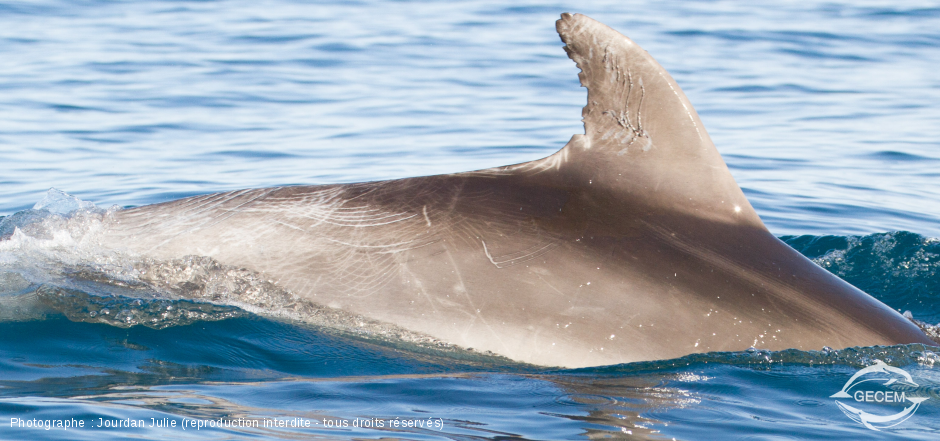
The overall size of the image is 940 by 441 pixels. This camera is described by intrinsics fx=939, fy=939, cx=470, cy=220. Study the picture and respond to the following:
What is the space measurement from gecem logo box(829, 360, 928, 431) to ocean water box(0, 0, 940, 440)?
68 millimetres

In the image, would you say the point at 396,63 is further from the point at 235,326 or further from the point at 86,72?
the point at 235,326

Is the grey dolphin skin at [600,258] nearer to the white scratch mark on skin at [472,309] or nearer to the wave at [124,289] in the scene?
the white scratch mark on skin at [472,309]

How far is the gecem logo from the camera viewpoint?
221 inches

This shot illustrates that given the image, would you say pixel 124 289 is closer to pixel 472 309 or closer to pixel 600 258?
pixel 472 309

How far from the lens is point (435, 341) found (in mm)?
6109

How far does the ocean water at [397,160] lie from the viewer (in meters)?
5.45

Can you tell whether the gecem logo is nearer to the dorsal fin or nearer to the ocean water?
the ocean water

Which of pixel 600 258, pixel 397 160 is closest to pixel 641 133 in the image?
pixel 600 258

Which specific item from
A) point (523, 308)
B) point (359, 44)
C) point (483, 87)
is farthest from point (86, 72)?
point (523, 308)

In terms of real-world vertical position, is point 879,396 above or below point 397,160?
below

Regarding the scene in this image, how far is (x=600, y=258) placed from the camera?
5.99m

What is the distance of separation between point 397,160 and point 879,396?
10158 millimetres

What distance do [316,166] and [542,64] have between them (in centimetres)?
1008

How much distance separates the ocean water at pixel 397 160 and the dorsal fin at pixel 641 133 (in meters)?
1.08
